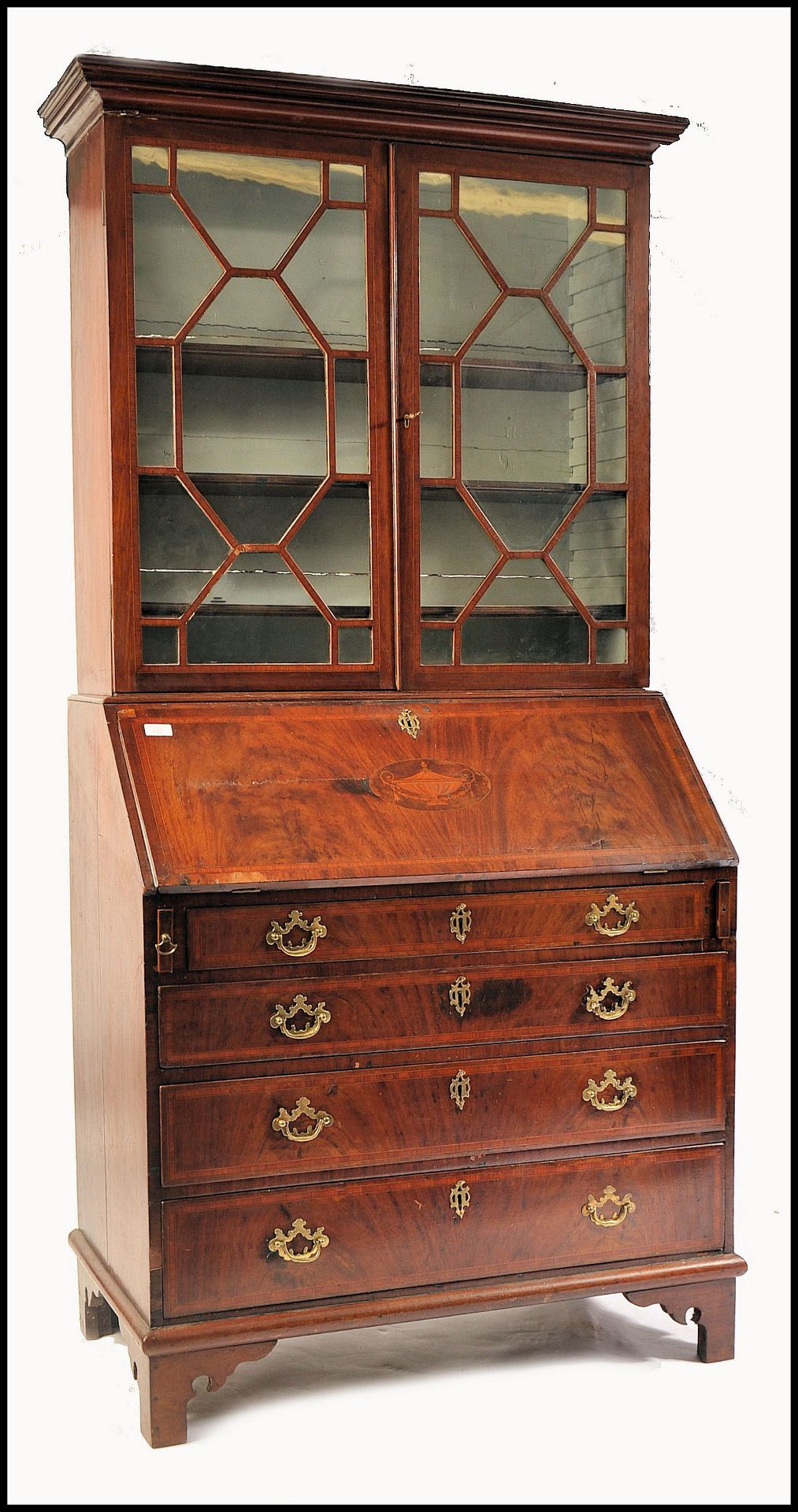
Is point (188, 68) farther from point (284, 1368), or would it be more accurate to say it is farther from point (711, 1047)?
point (284, 1368)

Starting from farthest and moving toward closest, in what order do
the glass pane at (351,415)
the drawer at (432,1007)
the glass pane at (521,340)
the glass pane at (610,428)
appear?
the glass pane at (610,428) → the glass pane at (521,340) → the glass pane at (351,415) → the drawer at (432,1007)

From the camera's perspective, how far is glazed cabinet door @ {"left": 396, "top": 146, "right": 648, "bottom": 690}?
10.7 feet

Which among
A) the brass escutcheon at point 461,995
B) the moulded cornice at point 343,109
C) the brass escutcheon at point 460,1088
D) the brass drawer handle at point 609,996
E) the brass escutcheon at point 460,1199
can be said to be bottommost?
the brass escutcheon at point 460,1199

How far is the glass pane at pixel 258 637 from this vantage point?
3.14 m

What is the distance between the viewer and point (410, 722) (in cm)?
318

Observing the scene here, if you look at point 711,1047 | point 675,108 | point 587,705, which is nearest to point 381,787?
point 587,705

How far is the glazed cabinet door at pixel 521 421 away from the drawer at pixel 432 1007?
0.59 metres

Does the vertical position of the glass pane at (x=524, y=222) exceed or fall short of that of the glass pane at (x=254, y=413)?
it exceeds it

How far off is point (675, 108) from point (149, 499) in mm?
1909

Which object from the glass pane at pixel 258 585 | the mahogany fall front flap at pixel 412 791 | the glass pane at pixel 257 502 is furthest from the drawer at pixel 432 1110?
the glass pane at pixel 257 502

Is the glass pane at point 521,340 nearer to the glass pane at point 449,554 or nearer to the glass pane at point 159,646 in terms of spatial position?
the glass pane at point 449,554

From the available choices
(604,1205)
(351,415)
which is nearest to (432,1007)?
(604,1205)

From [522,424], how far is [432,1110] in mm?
1346

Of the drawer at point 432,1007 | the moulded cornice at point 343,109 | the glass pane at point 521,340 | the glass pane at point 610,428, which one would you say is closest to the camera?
the drawer at point 432,1007
